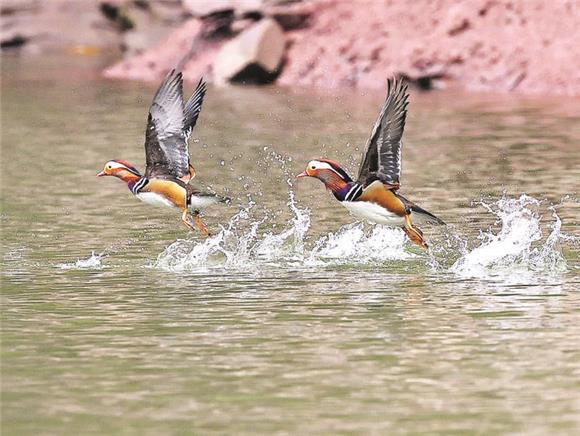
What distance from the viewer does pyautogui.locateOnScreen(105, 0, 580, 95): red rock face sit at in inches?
1215

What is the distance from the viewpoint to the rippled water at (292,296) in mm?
9602

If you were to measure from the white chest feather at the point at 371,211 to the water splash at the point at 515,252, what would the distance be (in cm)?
83

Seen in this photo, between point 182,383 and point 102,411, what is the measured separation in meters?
0.75

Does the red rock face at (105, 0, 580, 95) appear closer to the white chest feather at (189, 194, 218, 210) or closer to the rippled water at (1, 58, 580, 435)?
the rippled water at (1, 58, 580, 435)

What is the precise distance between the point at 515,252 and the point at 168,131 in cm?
320

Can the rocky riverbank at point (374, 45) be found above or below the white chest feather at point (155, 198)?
above

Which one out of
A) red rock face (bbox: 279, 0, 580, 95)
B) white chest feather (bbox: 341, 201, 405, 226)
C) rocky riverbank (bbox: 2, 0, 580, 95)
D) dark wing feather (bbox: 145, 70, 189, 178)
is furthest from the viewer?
rocky riverbank (bbox: 2, 0, 580, 95)

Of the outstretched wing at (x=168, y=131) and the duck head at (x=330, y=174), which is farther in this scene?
the outstretched wing at (x=168, y=131)

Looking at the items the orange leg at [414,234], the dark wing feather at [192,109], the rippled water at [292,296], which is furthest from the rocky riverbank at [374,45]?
the orange leg at [414,234]

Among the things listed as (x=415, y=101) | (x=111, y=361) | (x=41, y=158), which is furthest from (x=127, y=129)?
(x=111, y=361)

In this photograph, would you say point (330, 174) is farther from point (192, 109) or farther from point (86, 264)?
point (86, 264)

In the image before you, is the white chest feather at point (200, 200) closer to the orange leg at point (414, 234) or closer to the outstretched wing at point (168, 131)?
the outstretched wing at point (168, 131)

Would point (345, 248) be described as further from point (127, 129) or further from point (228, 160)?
point (127, 129)

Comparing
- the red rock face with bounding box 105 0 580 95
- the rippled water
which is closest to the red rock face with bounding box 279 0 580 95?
the red rock face with bounding box 105 0 580 95
